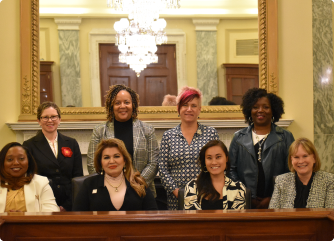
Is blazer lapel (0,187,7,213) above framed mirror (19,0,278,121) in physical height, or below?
below

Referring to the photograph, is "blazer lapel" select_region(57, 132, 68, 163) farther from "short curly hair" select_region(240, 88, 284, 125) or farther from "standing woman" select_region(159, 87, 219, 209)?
"short curly hair" select_region(240, 88, 284, 125)

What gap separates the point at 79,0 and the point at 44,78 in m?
A: 0.94

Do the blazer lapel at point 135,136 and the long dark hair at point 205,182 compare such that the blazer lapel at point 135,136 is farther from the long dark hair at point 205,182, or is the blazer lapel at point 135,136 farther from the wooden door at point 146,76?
the wooden door at point 146,76

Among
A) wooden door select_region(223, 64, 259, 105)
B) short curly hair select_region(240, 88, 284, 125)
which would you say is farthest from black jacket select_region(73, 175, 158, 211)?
wooden door select_region(223, 64, 259, 105)

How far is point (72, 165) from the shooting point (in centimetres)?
291

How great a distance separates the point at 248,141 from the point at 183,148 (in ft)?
1.63

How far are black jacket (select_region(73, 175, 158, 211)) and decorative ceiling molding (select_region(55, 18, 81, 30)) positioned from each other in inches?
86.8

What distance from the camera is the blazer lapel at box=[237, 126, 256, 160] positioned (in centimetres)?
267

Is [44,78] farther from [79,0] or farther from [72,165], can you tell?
[72,165]

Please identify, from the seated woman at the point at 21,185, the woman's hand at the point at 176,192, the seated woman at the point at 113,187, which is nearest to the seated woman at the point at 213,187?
the woman's hand at the point at 176,192

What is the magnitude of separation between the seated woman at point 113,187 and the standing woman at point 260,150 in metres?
0.75

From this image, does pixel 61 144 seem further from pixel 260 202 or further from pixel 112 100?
pixel 260 202

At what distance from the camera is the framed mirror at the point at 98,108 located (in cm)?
394

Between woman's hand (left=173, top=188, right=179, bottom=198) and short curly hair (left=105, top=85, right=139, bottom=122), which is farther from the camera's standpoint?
short curly hair (left=105, top=85, right=139, bottom=122)
